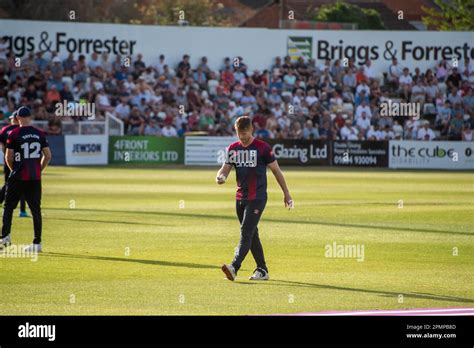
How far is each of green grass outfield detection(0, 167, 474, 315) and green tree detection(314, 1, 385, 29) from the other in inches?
1706

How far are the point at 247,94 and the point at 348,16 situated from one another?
28376 millimetres

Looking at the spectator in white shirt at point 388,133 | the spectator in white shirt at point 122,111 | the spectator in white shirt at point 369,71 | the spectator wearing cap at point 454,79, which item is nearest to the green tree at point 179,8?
the spectator in white shirt at point 369,71

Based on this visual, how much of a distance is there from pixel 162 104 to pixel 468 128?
13880 mm

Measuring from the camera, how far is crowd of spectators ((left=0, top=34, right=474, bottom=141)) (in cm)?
4744

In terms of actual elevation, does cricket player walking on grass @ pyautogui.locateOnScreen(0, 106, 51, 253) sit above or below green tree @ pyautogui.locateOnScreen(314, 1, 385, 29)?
below

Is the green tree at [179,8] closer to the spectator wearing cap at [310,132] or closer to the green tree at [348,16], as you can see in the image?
the green tree at [348,16]

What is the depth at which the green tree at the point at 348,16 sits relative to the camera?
76312 millimetres

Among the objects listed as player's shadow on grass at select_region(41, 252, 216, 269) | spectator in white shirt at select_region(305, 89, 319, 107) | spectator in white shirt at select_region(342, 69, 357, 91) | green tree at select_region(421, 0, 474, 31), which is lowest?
player's shadow on grass at select_region(41, 252, 216, 269)

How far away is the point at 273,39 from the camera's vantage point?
176 ft

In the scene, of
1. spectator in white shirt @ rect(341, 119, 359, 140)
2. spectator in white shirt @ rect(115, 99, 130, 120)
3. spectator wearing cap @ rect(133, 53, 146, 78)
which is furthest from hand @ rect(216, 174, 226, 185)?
spectator wearing cap @ rect(133, 53, 146, 78)

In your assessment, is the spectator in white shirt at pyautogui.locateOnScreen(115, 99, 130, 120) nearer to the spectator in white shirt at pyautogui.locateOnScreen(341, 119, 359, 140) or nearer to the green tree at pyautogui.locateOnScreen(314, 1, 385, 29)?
the spectator in white shirt at pyautogui.locateOnScreen(341, 119, 359, 140)

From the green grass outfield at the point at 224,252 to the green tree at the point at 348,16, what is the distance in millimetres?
43334
